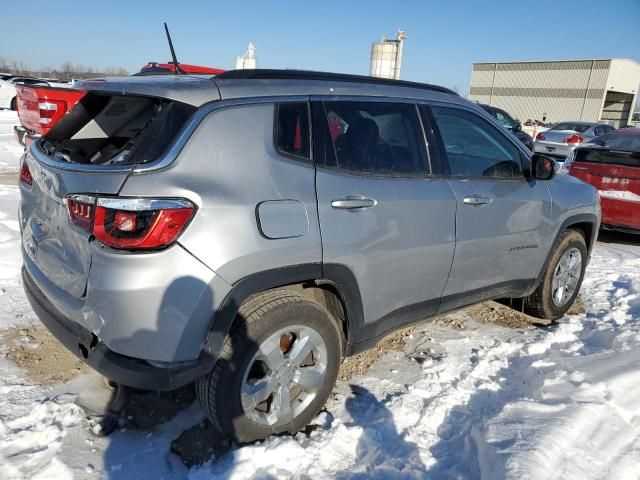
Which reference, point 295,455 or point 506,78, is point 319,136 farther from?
point 506,78

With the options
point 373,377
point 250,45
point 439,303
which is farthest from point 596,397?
point 250,45

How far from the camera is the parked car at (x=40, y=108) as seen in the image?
6338 millimetres

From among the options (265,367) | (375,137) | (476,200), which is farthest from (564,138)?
(265,367)

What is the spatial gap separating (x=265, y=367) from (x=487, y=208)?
1815mm

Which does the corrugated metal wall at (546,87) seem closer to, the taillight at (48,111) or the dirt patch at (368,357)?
the taillight at (48,111)

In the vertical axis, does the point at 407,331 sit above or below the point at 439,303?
Answer: below

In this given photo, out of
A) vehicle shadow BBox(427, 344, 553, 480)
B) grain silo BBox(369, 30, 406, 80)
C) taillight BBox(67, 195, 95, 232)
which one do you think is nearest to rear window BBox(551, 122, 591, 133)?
vehicle shadow BBox(427, 344, 553, 480)

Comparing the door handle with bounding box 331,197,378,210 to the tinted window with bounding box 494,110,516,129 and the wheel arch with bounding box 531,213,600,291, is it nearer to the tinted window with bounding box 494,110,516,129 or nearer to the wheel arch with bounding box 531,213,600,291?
the wheel arch with bounding box 531,213,600,291

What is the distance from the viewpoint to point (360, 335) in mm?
2836

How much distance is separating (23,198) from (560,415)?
10.5 ft

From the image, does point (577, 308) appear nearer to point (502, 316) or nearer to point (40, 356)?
point (502, 316)

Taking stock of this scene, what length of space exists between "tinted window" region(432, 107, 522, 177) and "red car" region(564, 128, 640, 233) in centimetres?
393

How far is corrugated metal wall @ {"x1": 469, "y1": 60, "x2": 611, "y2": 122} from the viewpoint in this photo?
5409cm

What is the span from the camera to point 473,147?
3.46 metres
